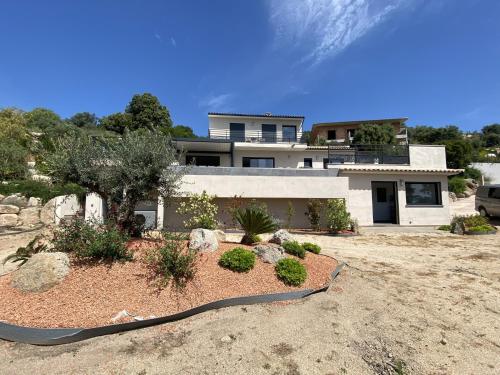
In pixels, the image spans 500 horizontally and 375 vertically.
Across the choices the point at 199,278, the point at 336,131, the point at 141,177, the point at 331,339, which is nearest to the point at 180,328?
the point at 199,278

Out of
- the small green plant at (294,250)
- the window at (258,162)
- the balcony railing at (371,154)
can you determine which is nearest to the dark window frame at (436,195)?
the balcony railing at (371,154)

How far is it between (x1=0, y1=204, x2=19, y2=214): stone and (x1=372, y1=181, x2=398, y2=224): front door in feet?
71.3

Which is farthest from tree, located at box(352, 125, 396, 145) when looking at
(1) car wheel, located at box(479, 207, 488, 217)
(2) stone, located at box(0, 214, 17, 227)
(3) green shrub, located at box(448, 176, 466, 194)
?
(2) stone, located at box(0, 214, 17, 227)

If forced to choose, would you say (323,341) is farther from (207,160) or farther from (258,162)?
(258,162)

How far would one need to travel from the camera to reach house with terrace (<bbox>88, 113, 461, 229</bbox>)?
52.2 ft

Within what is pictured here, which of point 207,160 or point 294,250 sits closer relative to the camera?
point 294,250

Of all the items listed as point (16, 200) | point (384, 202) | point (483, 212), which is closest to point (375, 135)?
point (483, 212)

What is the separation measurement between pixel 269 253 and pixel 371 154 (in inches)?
636

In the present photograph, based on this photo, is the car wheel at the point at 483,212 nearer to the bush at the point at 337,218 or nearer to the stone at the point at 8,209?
the bush at the point at 337,218

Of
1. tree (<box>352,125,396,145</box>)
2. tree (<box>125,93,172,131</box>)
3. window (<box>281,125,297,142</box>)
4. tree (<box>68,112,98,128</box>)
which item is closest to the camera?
window (<box>281,125,297,142</box>)

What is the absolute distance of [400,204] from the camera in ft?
59.2

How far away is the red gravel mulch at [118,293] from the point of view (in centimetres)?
412

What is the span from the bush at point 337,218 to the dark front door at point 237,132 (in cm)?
1354

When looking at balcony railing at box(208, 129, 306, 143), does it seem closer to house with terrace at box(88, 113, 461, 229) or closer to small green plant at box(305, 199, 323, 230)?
house with terrace at box(88, 113, 461, 229)
